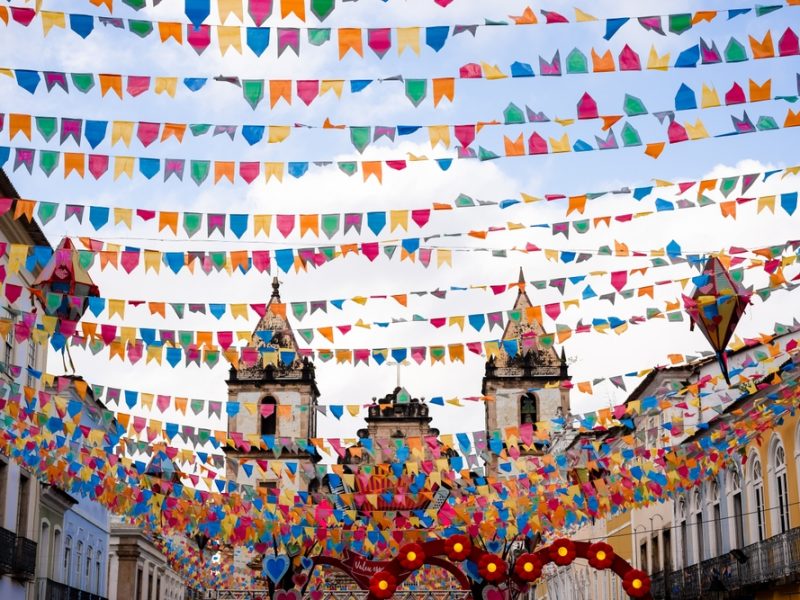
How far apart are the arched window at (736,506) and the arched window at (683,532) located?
376 centimetres

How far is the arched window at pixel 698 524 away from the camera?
87.2ft

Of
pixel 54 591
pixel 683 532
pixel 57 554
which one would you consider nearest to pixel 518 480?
pixel 683 532

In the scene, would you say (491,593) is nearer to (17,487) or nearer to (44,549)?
(17,487)

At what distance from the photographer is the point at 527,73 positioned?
365 inches

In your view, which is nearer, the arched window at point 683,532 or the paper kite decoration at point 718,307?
the paper kite decoration at point 718,307

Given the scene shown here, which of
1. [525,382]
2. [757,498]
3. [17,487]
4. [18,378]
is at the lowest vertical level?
[757,498]

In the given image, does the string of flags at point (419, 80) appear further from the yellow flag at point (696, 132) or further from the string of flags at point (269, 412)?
the string of flags at point (269, 412)

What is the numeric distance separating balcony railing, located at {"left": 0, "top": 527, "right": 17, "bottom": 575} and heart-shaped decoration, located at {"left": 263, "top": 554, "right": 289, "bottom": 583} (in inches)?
192

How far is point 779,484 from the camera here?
21594mm

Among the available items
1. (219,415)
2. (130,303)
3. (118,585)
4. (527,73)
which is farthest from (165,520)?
(118,585)

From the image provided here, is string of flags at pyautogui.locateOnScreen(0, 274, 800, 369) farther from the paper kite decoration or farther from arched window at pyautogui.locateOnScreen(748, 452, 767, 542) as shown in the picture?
arched window at pyautogui.locateOnScreen(748, 452, 767, 542)

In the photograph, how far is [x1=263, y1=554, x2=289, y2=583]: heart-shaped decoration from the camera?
23.1 meters

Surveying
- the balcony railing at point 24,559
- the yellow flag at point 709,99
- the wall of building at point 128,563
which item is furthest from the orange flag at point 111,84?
the wall of building at point 128,563

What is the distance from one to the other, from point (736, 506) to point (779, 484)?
2.75 metres
